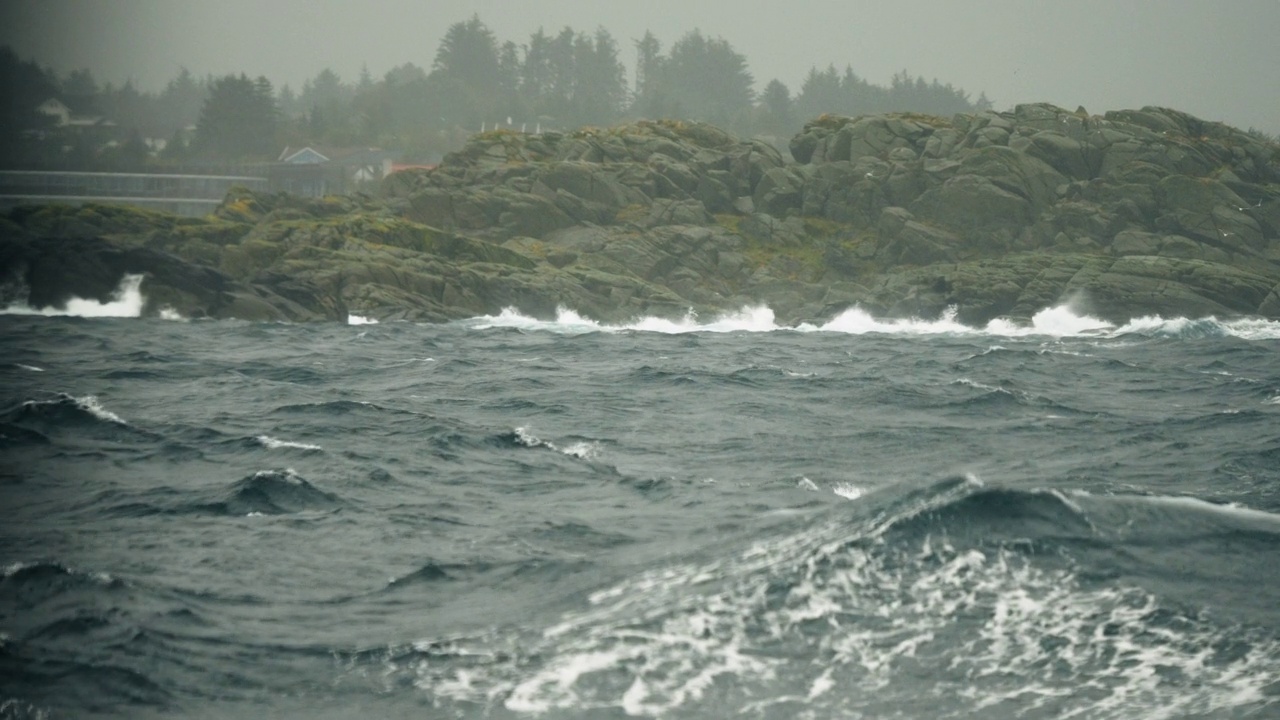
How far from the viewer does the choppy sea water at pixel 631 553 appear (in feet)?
46.7

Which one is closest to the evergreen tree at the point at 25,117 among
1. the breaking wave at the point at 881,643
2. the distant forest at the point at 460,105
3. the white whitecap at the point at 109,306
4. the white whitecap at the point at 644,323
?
the distant forest at the point at 460,105

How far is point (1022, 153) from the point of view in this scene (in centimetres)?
8669

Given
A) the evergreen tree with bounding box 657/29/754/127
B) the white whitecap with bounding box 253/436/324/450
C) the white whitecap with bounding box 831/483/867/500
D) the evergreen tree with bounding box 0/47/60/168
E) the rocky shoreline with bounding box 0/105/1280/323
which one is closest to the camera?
the white whitecap with bounding box 831/483/867/500

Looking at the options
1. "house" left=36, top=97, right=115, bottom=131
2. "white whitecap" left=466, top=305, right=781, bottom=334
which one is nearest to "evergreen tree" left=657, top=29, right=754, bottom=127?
"house" left=36, top=97, right=115, bottom=131

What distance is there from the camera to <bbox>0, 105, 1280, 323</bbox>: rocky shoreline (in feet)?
220

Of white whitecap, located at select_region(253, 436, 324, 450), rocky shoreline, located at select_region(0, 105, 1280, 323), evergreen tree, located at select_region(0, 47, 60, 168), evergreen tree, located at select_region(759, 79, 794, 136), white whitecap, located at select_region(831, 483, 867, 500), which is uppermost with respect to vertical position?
evergreen tree, located at select_region(759, 79, 794, 136)

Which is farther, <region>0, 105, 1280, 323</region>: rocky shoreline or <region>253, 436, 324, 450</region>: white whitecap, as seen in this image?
<region>0, 105, 1280, 323</region>: rocky shoreline

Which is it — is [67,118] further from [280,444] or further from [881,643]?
[881,643]

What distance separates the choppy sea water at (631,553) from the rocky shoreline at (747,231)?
3285cm

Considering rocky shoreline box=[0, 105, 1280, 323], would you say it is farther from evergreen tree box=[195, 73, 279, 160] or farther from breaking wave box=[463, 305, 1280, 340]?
evergreen tree box=[195, 73, 279, 160]

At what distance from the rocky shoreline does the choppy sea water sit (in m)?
32.8

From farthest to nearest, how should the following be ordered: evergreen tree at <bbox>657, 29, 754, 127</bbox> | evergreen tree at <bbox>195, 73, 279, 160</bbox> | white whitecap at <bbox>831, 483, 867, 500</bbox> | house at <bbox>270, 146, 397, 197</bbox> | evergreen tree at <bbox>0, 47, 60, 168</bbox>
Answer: evergreen tree at <bbox>657, 29, 754, 127</bbox> → evergreen tree at <bbox>195, 73, 279, 160</bbox> → house at <bbox>270, 146, 397, 197</bbox> → evergreen tree at <bbox>0, 47, 60, 168</bbox> → white whitecap at <bbox>831, 483, 867, 500</bbox>

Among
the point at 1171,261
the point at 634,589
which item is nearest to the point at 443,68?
the point at 1171,261

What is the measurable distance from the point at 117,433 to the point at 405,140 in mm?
127921
